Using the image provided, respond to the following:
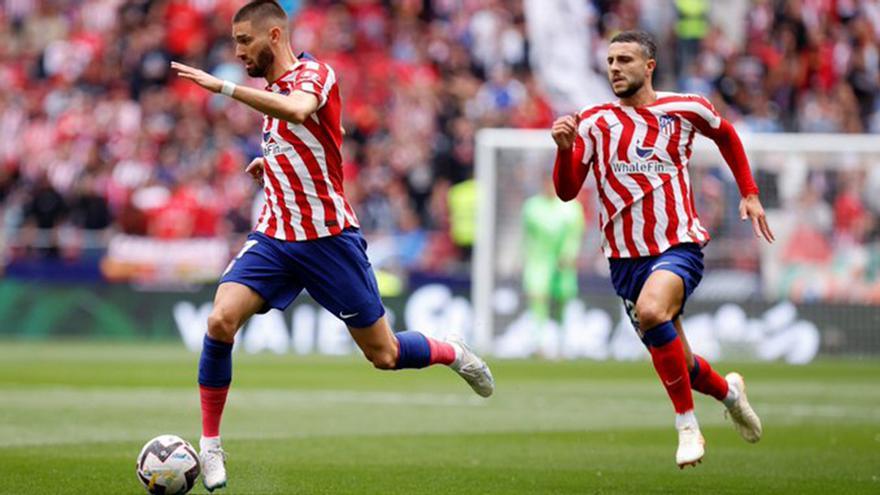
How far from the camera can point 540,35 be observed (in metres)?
26.5

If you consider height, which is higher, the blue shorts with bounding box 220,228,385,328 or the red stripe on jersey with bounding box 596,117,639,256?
the red stripe on jersey with bounding box 596,117,639,256

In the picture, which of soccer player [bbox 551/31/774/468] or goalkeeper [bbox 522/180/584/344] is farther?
goalkeeper [bbox 522/180/584/344]

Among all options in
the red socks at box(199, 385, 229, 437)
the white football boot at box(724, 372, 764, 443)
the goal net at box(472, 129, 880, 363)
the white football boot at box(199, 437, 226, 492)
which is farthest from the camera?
the goal net at box(472, 129, 880, 363)

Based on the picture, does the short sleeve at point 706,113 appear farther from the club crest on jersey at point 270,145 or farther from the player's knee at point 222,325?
the player's knee at point 222,325

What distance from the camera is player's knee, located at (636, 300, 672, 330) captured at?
9289mm

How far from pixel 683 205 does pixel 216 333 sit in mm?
2856

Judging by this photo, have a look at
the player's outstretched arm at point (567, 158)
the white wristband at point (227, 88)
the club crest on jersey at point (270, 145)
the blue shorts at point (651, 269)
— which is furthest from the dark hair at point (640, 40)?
the white wristband at point (227, 88)

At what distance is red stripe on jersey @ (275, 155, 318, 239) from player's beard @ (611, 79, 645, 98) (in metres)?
2.01

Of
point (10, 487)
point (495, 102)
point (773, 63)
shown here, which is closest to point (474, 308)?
point (495, 102)

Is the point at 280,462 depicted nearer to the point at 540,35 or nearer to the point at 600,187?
the point at 600,187

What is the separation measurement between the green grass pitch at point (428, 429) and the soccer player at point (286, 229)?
0.78 m

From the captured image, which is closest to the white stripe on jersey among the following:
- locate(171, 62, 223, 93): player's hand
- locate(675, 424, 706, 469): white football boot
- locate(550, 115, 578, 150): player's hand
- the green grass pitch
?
locate(171, 62, 223, 93): player's hand

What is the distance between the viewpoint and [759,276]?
74.4 ft

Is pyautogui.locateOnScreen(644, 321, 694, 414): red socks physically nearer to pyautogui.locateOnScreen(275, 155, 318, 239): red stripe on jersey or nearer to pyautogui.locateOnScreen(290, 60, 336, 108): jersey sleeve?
pyautogui.locateOnScreen(275, 155, 318, 239): red stripe on jersey
